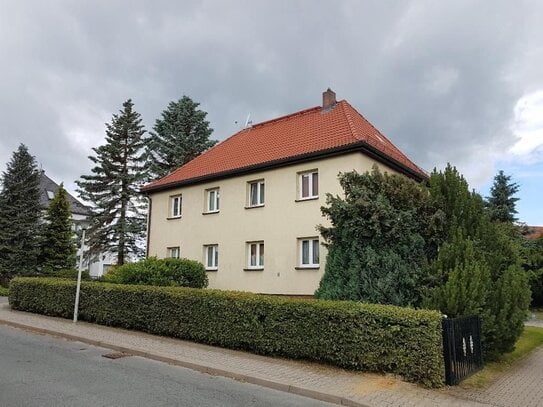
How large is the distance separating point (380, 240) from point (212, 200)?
36.6 feet

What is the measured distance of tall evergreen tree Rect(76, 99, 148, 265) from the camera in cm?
3256

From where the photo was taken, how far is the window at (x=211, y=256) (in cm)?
1970

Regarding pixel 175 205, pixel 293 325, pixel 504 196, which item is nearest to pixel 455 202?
pixel 293 325

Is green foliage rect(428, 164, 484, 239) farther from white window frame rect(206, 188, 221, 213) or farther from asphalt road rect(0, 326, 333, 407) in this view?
white window frame rect(206, 188, 221, 213)

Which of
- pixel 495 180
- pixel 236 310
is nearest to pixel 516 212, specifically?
pixel 495 180

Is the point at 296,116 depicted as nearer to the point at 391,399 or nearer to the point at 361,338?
the point at 361,338

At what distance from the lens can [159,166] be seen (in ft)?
120

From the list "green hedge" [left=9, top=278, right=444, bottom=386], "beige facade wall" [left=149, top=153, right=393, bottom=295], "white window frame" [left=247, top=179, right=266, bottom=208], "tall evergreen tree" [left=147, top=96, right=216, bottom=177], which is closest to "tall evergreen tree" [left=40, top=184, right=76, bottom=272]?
"tall evergreen tree" [left=147, top=96, right=216, bottom=177]

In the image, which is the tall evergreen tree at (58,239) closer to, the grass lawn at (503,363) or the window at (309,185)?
the window at (309,185)

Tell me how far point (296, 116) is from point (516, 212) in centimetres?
1864

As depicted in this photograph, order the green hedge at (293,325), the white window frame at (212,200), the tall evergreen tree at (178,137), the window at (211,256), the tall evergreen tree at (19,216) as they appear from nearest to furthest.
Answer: the green hedge at (293,325) → the window at (211,256) → the white window frame at (212,200) → the tall evergreen tree at (19,216) → the tall evergreen tree at (178,137)

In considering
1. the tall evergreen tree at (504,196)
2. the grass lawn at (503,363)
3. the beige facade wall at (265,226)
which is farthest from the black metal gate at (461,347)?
the tall evergreen tree at (504,196)

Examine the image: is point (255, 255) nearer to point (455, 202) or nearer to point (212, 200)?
point (212, 200)

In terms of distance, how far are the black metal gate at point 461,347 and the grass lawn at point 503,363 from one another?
0.42ft
